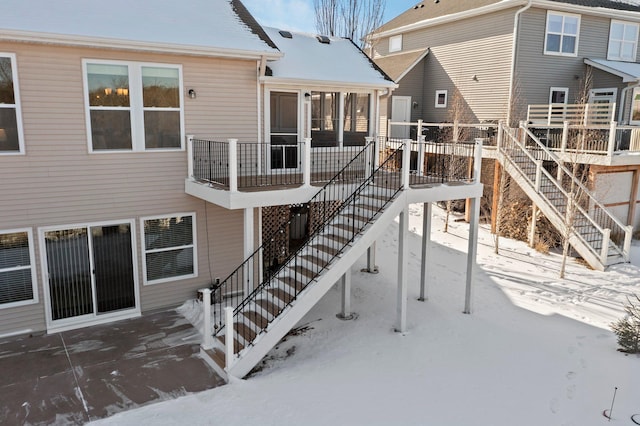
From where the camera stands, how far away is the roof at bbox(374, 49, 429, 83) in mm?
23156

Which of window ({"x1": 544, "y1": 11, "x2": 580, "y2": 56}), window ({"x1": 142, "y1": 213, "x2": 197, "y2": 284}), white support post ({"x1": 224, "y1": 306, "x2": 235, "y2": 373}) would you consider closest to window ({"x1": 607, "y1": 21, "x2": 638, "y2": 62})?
window ({"x1": 544, "y1": 11, "x2": 580, "y2": 56})

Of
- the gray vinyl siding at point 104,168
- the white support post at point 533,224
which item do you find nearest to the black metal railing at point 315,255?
the gray vinyl siding at point 104,168

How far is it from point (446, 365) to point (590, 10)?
18.8 m

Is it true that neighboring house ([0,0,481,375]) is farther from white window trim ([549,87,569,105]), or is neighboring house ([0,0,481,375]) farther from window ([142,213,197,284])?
white window trim ([549,87,569,105])

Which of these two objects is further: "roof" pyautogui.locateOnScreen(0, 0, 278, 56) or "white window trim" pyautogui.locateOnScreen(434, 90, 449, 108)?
"white window trim" pyautogui.locateOnScreen(434, 90, 449, 108)

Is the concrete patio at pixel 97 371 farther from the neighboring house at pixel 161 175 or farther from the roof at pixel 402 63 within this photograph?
the roof at pixel 402 63

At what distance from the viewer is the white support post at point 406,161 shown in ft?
31.2

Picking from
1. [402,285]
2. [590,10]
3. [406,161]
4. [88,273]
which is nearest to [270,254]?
[402,285]

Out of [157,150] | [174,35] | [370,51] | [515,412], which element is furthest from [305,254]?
[370,51]

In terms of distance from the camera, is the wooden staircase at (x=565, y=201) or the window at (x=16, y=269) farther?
the wooden staircase at (x=565, y=201)

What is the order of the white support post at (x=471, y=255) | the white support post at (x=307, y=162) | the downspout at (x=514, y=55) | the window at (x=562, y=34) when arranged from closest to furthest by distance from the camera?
the white support post at (x=307, y=162) → the white support post at (x=471, y=255) → the downspout at (x=514, y=55) → the window at (x=562, y=34)

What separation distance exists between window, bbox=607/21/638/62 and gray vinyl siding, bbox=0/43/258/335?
18488 mm

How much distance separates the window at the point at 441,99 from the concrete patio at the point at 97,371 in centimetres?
1739

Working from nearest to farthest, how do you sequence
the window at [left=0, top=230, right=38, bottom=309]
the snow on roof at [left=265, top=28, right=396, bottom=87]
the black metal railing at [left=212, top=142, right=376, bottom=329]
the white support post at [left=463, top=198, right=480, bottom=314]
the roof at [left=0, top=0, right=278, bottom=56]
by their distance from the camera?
the roof at [left=0, top=0, right=278, bottom=56], the window at [left=0, top=230, right=38, bottom=309], the black metal railing at [left=212, top=142, right=376, bottom=329], the white support post at [left=463, top=198, right=480, bottom=314], the snow on roof at [left=265, top=28, right=396, bottom=87]
